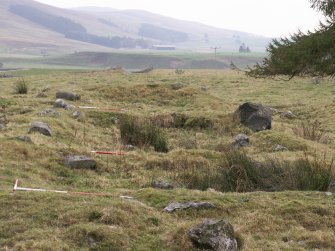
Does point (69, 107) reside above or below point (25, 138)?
below

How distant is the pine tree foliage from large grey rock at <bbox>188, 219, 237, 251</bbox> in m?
→ 5.63

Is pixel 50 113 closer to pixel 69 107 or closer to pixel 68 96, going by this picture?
pixel 69 107

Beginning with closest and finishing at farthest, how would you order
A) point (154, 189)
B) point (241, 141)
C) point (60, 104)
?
point (154, 189)
point (241, 141)
point (60, 104)

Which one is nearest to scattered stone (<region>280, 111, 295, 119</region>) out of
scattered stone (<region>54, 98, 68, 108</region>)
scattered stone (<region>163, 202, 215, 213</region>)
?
scattered stone (<region>54, 98, 68, 108</region>)

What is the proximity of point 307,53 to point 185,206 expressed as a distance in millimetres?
4875

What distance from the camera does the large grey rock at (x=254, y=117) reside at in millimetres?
19469

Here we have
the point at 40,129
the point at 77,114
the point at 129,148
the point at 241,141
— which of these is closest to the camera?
the point at 40,129

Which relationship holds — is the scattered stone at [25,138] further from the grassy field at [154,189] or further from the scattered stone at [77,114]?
the scattered stone at [77,114]

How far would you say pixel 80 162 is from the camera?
12219mm

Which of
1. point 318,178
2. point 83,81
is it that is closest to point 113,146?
point 318,178

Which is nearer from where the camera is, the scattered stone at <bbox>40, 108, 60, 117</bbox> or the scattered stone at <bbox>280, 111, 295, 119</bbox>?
the scattered stone at <bbox>40, 108, 60, 117</bbox>

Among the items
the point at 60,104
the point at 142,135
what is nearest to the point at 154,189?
the point at 142,135

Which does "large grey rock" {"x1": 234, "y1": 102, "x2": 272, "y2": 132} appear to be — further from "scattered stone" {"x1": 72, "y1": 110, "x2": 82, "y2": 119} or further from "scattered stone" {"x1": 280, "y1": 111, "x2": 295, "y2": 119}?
"scattered stone" {"x1": 72, "y1": 110, "x2": 82, "y2": 119}

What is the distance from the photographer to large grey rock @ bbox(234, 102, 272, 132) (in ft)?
63.9
